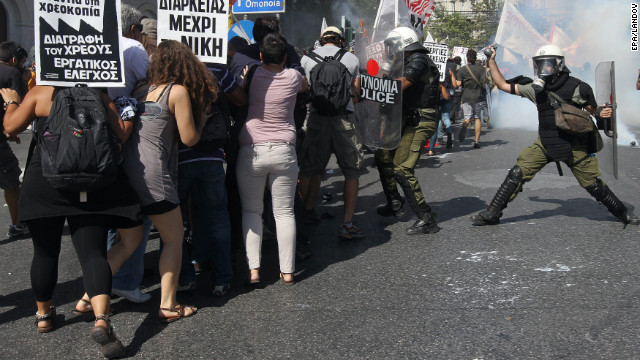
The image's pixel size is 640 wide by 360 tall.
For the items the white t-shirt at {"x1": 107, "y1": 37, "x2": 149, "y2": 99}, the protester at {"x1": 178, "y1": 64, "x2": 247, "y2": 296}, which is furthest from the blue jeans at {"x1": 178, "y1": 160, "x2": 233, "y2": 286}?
the white t-shirt at {"x1": 107, "y1": 37, "x2": 149, "y2": 99}

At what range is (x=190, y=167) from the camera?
4.40 metres

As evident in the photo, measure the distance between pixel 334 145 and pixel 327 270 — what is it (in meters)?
1.34

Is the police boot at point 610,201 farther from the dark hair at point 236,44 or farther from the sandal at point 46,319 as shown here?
the sandal at point 46,319

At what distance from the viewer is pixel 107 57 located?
3.89m

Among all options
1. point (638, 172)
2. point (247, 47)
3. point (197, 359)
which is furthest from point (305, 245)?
point (638, 172)

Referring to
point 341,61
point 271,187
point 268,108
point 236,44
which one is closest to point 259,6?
point 341,61

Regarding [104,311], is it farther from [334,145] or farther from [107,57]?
[334,145]

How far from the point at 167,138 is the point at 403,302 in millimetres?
1858

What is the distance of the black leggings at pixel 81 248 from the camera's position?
3697 mm

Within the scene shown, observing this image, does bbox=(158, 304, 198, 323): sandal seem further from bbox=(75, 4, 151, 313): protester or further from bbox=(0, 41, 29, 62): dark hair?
bbox=(0, 41, 29, 62): dark hair

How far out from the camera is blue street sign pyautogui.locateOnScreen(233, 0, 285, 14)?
9055 mm

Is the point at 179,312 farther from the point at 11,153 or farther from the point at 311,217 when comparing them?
the point at 11,153

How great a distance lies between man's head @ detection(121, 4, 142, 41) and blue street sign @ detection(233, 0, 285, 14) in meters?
4.22

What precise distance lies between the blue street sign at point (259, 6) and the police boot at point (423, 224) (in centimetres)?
A: 402
